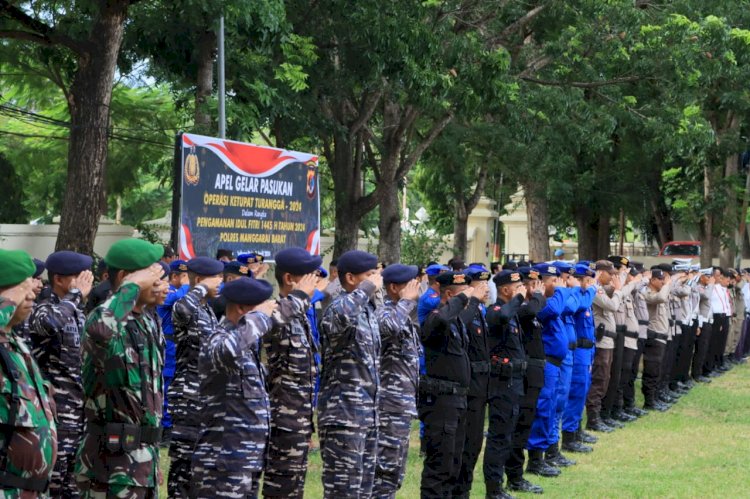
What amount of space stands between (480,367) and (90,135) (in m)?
6.16

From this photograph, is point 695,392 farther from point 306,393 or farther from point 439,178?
point 439,178

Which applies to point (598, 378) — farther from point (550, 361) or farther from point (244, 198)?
point (244, 198)

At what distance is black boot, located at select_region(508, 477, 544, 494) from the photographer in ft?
29.9

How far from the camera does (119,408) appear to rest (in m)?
5.05

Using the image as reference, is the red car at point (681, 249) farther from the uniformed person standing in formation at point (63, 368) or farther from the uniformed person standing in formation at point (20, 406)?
the uniformed person standing in formation at point (20, 406)

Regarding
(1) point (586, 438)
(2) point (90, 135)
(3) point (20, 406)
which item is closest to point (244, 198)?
(2) point (90, 135)

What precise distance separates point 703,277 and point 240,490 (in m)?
14.2

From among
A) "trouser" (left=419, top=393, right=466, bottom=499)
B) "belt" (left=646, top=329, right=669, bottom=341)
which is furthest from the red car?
"trouser" (left=419, top=393, right=466, bottom=499)

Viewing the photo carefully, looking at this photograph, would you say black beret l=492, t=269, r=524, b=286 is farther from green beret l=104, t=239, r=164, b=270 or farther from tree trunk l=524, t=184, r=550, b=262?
tree trunk l=524, t=184, r=550, b=262

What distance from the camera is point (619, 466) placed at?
1047 centimetres

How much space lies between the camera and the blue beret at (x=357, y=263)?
261 inches

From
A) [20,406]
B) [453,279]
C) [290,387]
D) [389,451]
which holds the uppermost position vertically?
[453,279]

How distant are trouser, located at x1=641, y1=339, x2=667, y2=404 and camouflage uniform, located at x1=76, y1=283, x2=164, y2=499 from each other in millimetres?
10701

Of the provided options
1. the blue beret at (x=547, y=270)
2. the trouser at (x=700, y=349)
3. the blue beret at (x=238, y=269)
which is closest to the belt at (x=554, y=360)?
the blue beret at (x=547, y=270)
